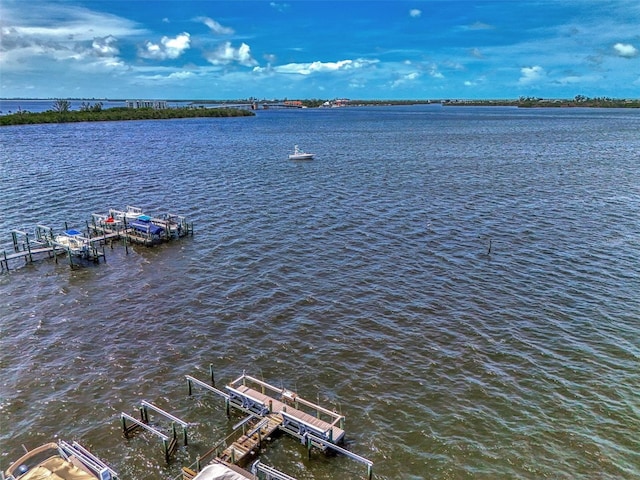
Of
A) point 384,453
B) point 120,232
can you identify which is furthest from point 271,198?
point 384,453

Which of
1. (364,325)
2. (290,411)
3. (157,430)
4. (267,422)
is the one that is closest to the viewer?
(157,430)

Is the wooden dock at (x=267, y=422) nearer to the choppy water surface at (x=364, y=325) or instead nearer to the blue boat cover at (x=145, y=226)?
the choppy water surface at (x=364, y=325)

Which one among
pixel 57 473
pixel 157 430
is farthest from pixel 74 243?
pixel 57 473

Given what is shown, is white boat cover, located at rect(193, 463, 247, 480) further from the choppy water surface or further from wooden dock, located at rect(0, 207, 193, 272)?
wooden dock, located at rect(0, 207, 193, 272)

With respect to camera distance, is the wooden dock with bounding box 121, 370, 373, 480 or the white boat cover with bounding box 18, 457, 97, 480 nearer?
Answer: the white boat cover with bounding box 18, 457, 97, 480

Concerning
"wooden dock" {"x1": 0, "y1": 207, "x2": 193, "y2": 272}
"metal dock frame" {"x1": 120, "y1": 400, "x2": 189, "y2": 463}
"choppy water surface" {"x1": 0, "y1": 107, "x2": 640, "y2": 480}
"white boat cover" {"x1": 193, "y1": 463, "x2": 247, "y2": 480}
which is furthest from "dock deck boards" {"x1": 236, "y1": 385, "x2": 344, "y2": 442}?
"wooden dock" {"x1": 0, "y1": 207, "x2": 193, "y2": 272}

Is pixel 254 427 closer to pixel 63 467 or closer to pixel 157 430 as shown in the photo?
pixel 157 430
